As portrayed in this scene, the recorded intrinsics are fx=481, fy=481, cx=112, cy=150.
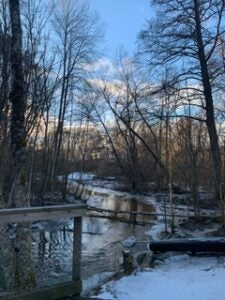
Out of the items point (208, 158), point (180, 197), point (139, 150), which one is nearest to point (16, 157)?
point (208, 158)

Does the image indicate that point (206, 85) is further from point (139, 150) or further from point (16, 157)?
point (139, 150)

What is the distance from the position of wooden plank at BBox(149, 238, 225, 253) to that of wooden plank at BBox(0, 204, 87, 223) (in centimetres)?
260

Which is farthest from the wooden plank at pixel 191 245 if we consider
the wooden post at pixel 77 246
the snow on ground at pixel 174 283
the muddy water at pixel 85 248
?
the wooden post at pixel 77 246

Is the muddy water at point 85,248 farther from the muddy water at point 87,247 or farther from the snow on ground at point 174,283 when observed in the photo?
the snow on ground at point 174,283

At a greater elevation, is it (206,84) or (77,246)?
(206,84)

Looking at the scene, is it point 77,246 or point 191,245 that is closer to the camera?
point 77,246

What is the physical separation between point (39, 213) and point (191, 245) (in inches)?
147

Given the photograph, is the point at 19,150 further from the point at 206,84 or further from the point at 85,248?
the point at 206,84

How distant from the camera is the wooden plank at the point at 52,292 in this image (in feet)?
21.5

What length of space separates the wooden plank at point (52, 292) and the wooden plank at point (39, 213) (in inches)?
40.9

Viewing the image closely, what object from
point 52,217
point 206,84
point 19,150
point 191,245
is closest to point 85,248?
point 191,245

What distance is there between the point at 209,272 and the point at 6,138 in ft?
39.8

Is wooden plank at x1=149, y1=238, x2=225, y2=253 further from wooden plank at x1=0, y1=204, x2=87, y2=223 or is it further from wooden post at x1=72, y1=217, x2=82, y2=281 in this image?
wooden plank at x1=0, y1=204, x2=87, y2=223

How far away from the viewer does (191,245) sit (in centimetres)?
927
